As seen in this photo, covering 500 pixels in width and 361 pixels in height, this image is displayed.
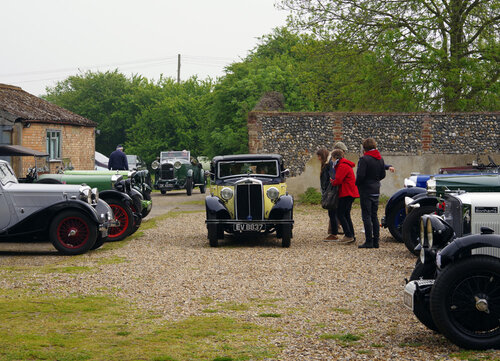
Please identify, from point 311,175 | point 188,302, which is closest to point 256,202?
point 188,302

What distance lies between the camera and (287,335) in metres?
6.01

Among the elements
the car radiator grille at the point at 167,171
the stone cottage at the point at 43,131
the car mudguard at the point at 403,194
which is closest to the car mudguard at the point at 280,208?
the car mudguard at the point at 403,194

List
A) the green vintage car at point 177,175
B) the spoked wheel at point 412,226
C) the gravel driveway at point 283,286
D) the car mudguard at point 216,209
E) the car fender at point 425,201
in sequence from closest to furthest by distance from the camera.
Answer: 1. the gravel driveway at point 283,286
2. the spoked wheel at point 412,226
3. the car fender at point 425,201
4. the car mudguard at point 216,209
5. the green vintage car at point 177,175

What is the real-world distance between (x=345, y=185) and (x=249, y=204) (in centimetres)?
179

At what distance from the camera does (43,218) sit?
38.6ft

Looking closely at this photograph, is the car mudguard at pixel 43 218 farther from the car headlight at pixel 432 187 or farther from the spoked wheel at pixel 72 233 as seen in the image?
the car headlight at pixel 432 187

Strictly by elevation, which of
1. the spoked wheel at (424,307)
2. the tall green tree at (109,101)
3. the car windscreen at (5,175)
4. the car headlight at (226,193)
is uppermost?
the tall green tree at (109,101)

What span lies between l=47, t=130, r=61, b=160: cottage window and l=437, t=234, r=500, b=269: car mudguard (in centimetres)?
2576

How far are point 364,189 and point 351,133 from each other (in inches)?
394

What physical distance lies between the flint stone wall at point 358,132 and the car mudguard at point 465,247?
53.3 ft

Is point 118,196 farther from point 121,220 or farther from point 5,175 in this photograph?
point 5,175

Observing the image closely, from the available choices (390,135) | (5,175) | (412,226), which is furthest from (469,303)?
(390,135)

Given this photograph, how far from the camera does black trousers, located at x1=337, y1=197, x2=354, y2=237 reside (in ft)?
42.5

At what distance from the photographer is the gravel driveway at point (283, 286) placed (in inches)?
227
